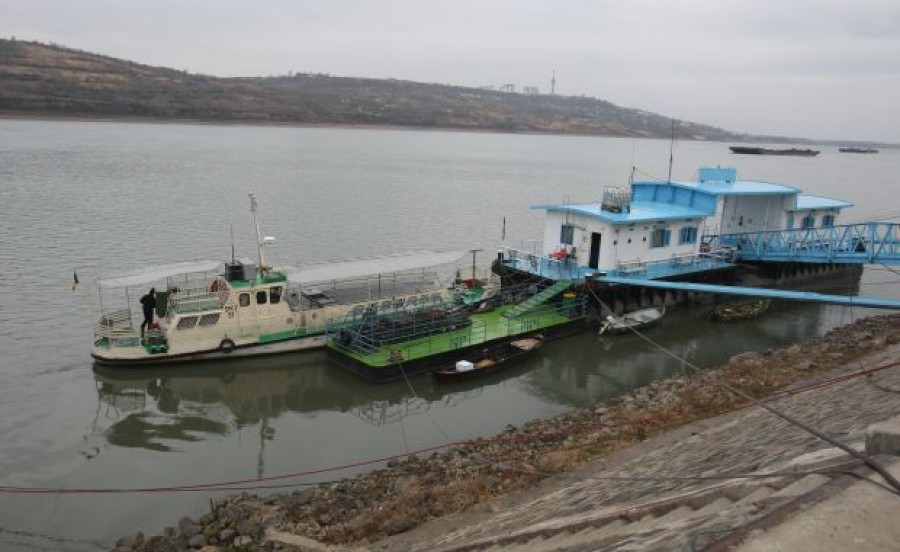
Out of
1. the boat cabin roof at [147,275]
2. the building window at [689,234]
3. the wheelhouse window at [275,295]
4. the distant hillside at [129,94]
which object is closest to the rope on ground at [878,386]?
the building window at [689,234]

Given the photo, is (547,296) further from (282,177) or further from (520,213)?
(282,177)

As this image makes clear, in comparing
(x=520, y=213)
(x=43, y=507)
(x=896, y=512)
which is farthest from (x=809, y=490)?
(x=520, y=213)

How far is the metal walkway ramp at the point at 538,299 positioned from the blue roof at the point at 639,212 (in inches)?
144

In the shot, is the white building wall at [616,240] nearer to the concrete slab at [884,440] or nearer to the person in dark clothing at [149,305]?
the person in dark clothing at [149,305]

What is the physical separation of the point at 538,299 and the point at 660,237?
826cm

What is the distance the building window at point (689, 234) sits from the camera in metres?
33.2

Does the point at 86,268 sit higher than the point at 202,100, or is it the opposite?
the point at 202,100

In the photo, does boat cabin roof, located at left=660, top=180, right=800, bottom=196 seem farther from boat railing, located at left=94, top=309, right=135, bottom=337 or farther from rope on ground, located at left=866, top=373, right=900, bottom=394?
boat railing, located at left=94, top=309, right=135, bottom=337

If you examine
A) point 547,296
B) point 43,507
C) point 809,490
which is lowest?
point 43,507

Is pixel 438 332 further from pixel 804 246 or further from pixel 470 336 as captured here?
pixel 804 246

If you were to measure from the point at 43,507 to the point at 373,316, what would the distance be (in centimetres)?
1179

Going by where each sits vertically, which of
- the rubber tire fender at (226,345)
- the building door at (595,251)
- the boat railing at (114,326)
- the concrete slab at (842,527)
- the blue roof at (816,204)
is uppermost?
the concrete slab at (842,527)

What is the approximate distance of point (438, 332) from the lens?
24984 millimetres

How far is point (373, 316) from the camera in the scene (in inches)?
948
